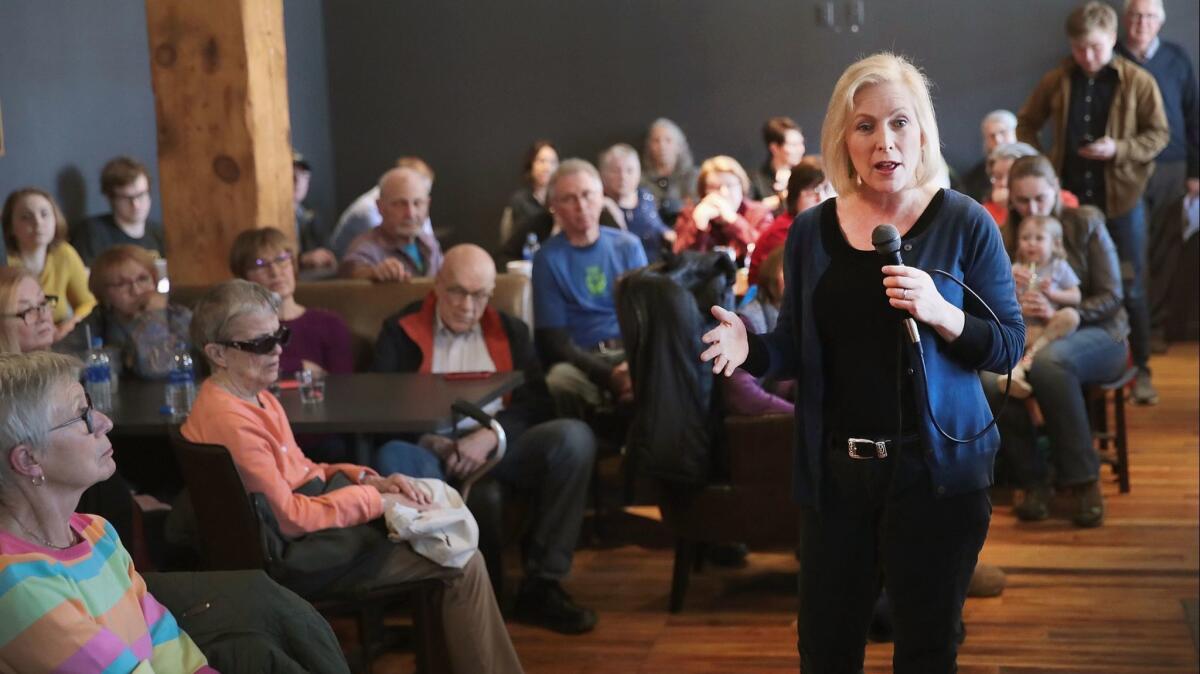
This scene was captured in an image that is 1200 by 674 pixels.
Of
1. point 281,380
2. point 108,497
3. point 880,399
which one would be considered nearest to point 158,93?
point 281,380

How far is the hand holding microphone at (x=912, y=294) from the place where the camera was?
2.17m

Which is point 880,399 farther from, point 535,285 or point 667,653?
point 535,285

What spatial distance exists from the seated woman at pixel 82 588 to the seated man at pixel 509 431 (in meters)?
1.38

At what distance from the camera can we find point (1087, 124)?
262 inches

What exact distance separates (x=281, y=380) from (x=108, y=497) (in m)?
0.97

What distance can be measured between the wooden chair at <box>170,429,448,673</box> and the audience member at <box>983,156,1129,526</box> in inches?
96.6

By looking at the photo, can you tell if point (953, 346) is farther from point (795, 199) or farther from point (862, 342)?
point (795, 199)

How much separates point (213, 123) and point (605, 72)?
5.29 m

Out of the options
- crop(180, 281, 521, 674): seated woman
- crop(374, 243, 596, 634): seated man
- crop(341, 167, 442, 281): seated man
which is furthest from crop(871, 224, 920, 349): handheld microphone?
crop(341, 167, 442, 281): seated man

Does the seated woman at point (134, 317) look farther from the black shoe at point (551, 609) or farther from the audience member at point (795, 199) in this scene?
the audience member at point (795, 199)

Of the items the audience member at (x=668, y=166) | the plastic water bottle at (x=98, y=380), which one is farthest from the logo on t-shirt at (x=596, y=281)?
the audience member at (x=668, y=166)

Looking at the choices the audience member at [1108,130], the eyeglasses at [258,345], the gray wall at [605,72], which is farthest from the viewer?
the gray wall at [605,72]

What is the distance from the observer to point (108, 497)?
3451 mm

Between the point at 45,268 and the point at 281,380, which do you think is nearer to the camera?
the point at 281,380
